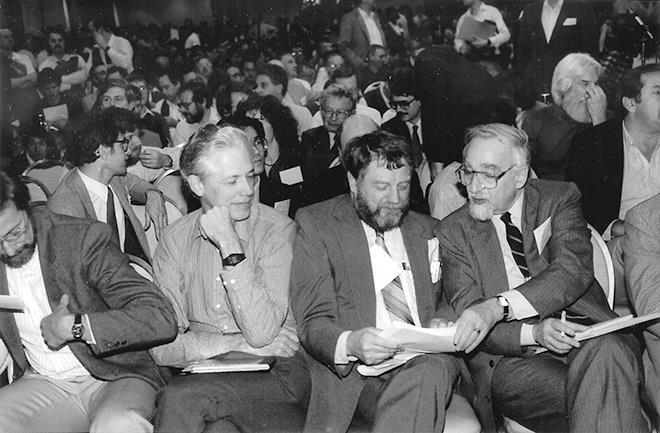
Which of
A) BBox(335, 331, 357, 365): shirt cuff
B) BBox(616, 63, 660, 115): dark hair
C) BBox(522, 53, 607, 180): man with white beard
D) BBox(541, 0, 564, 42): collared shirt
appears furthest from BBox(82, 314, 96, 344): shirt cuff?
BBox(541, 0, 564, 42): collared shirt

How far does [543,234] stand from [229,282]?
1091 millimetres

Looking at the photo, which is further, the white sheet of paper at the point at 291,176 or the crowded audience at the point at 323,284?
the white sheet of paper at the point at 291,176

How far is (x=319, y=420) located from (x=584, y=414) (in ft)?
2.61

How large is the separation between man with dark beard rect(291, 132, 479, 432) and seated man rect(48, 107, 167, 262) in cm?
93

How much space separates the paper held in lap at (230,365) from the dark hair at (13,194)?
0.72 meters

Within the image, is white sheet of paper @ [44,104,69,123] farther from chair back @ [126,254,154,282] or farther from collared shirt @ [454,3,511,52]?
collared shirt @ [454,3,511,52]

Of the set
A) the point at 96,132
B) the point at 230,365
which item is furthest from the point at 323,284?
the point at 96,132

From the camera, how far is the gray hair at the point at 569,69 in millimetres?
4160

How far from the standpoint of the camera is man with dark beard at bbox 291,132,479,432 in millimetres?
2523

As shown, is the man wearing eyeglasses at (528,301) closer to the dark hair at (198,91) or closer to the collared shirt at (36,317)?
the collared shirt at (36,317)

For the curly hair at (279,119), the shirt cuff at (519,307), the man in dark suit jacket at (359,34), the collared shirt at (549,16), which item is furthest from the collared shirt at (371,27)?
the shirt cuff at (519,307)

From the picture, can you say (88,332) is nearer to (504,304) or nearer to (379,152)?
(379,152)

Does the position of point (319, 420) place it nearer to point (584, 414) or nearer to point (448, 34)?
point (584, 414)

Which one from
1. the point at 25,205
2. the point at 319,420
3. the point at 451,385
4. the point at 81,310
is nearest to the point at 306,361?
the point at 319,420
